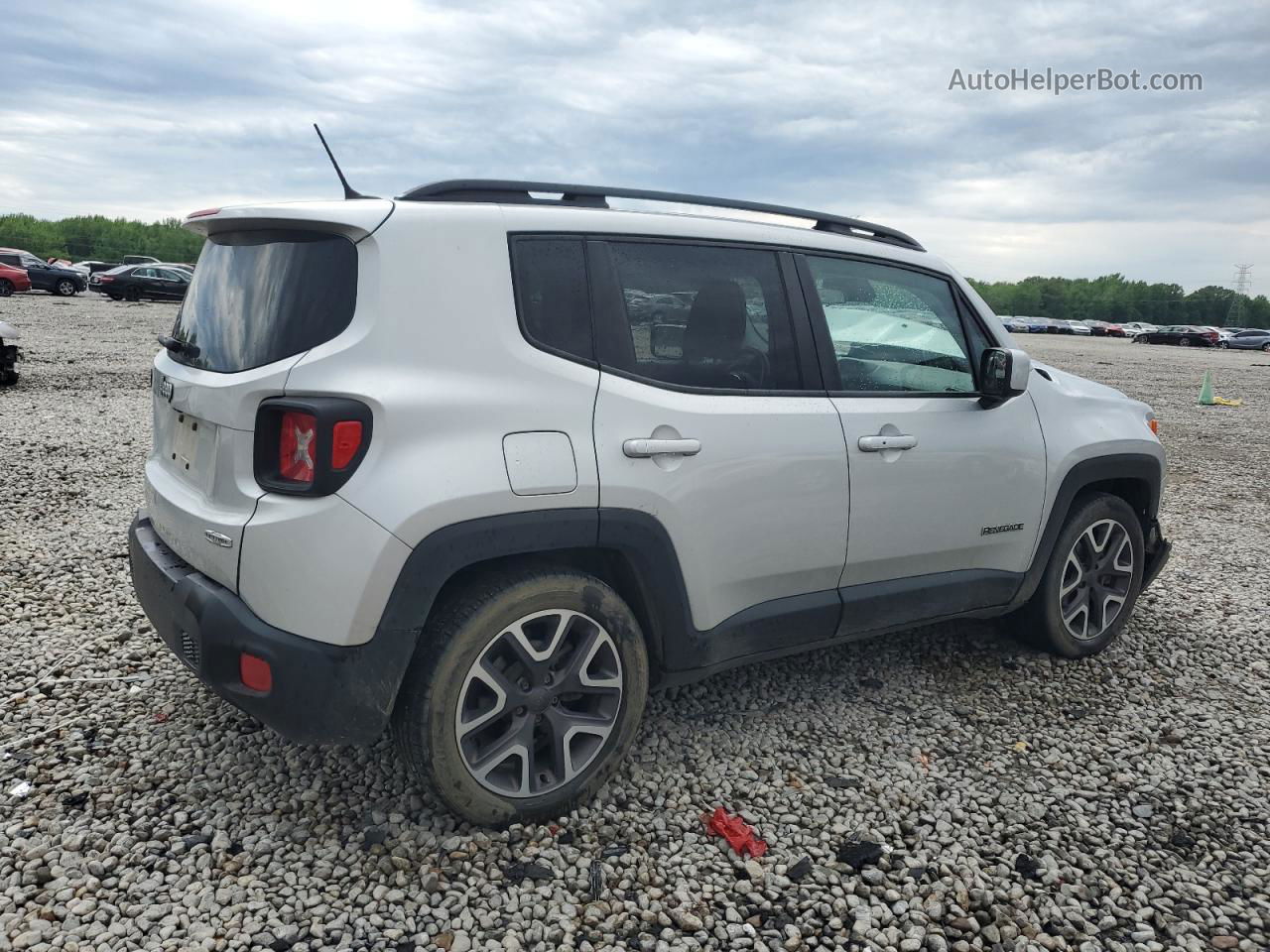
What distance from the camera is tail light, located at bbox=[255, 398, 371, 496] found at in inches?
98.2

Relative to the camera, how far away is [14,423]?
9.51 meters

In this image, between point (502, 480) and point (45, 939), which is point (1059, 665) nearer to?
point (502, 480)

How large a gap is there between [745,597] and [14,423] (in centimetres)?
912

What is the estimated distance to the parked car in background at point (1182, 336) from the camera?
51.3 meters

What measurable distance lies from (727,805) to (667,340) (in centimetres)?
156

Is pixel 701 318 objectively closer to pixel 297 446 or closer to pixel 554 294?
pixel 554 294

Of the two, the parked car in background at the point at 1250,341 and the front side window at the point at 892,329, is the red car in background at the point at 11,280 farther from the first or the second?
the parked car in background at the point at 1250,341

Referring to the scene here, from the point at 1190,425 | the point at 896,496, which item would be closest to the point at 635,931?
the point at 896,496

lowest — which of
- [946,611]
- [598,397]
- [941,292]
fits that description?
[946,611]

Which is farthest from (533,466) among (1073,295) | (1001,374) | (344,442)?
(1073,295)

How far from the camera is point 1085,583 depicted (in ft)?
14.6

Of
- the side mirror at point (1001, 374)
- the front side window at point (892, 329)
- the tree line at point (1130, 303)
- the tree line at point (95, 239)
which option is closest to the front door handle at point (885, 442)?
the front side window at point (892, 329)

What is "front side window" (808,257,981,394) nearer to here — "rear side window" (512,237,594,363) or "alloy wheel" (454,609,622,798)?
"rear side window" (512,237,594,363)

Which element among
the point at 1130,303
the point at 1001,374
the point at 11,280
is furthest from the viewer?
the point at 1130,303
